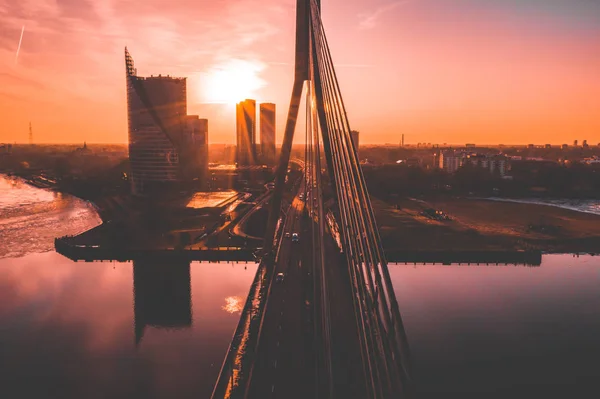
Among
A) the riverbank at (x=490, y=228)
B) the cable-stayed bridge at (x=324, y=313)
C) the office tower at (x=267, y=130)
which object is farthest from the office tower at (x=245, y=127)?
the cable-stayed bridge at (x=324, y=313)

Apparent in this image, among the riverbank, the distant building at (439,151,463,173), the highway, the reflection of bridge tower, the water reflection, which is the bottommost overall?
the reflection of bridge tower


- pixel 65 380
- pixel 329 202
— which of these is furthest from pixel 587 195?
pixel 65 380

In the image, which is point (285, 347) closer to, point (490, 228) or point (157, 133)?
point (490, 228)

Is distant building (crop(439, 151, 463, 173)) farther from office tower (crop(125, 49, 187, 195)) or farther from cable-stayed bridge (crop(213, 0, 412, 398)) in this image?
cable-stayed bridge (crop(213, 0, 412, 398))

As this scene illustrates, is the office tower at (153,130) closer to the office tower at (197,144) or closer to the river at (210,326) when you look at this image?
the office tower at (197,144)

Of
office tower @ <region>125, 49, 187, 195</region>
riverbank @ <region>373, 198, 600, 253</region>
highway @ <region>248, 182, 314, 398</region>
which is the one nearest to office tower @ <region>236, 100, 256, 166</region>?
office tower @ <region>125, 49, 187, 195</region>

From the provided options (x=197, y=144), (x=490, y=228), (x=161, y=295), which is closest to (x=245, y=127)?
(x=197, y=144)

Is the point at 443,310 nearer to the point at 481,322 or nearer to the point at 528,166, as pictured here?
the point at 481,322
